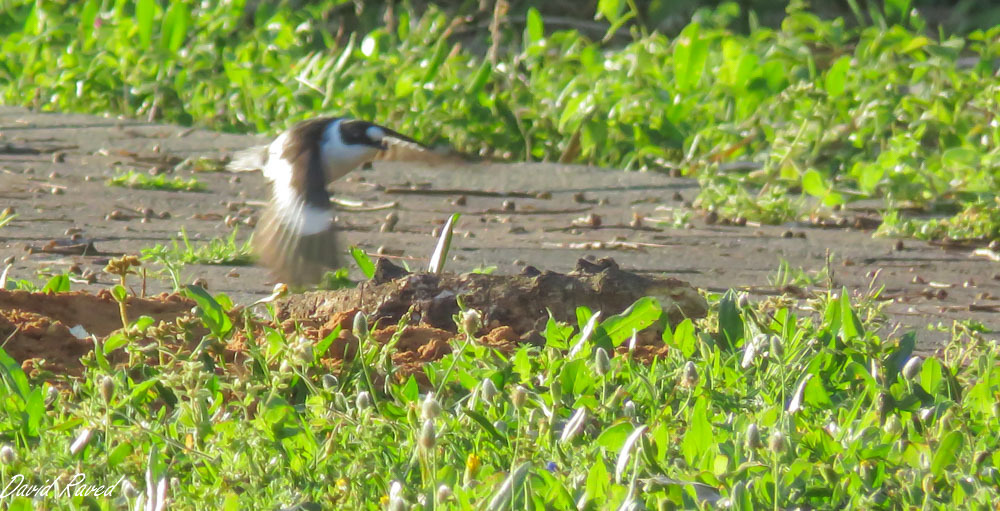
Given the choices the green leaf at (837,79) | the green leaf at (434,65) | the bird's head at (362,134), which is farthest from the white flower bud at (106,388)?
the green leaf at (434,65)

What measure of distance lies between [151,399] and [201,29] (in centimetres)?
639

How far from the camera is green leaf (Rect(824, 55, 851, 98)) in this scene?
21.2 ft

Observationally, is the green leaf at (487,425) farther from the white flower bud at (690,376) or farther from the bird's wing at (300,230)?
the bird's wing at (300,230)

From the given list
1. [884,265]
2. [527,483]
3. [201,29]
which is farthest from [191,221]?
[201,29]

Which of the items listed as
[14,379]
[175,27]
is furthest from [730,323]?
[175,27]

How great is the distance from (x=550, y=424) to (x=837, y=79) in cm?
452

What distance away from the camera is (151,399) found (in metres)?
2.70

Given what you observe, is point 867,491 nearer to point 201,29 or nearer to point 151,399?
point 151,399

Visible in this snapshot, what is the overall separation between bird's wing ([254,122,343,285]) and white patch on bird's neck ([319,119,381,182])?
34 centimetres

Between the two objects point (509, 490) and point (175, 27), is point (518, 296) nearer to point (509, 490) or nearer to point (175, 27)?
point (509, 490)

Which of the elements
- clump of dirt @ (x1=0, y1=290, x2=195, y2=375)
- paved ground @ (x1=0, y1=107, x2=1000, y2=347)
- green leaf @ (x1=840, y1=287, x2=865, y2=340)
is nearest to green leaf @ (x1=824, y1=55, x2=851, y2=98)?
paved ground @ (x1=0, y1=107, x2=1000, y2=347)

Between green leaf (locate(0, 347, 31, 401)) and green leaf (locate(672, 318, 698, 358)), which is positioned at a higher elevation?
green leaf (locate(0, 347, 31, 401))

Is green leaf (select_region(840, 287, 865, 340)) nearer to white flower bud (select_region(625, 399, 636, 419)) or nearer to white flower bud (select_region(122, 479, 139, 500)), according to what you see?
white flower bud (select_region(625, 399, 636, 419))

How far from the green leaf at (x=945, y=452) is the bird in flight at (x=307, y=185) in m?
1.62
